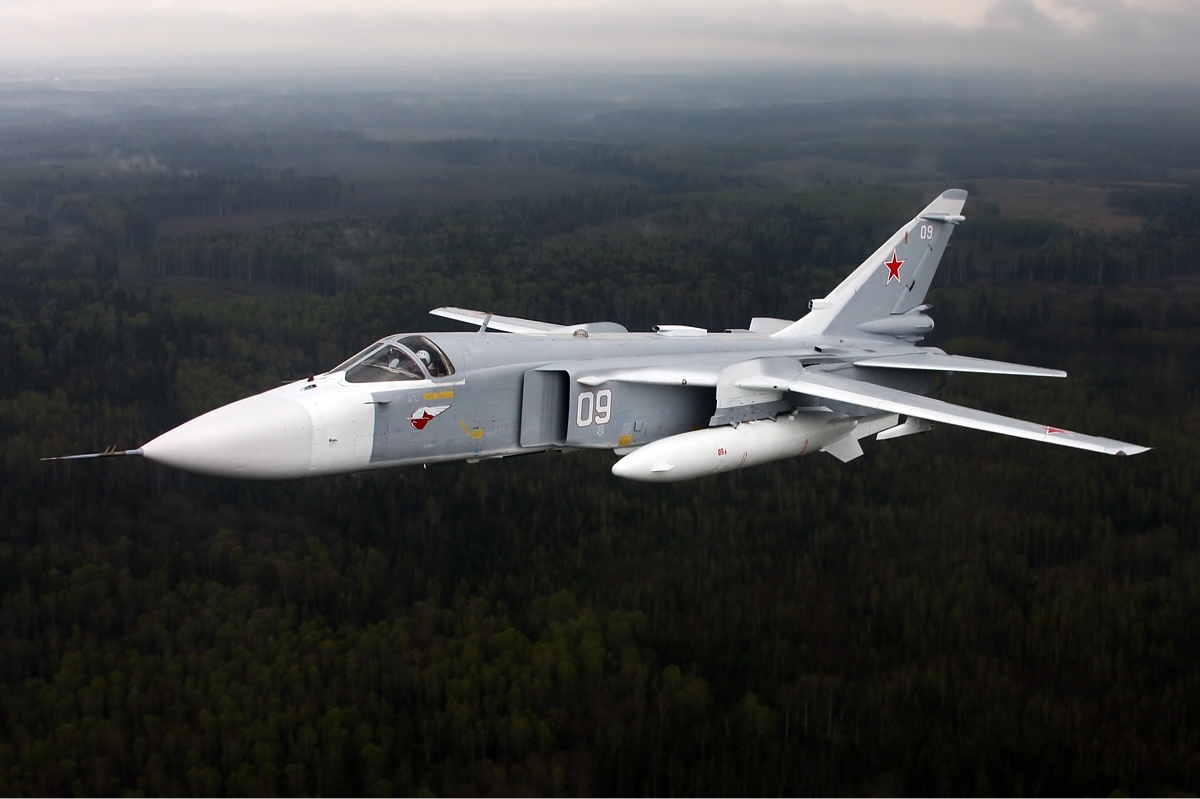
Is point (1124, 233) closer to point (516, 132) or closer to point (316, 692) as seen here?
point (316, 692)

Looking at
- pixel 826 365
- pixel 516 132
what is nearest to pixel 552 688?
pixel 826 365

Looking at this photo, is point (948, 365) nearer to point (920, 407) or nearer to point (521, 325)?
point (920, 407)

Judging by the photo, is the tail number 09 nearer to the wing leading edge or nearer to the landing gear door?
the landing gear door

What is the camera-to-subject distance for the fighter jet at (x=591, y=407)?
1605cm

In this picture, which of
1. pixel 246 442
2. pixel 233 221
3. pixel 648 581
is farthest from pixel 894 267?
pixel 233 221

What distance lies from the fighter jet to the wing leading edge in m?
0.04

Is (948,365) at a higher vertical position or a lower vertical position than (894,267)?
lower

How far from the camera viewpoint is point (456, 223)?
94.5 metres

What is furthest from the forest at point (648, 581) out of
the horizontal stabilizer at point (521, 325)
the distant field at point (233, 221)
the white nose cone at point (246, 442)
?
the distant field at point (233, 221)

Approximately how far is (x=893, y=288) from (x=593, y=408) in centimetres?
895

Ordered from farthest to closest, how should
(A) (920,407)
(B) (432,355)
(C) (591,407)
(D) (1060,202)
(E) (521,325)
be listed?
1. (D) (1060,202)
2. (E) (521,325)
3. (C) (591,407)
4. (A) (920,407)
5. (B) (432,355)

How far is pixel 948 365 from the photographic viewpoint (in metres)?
21.8

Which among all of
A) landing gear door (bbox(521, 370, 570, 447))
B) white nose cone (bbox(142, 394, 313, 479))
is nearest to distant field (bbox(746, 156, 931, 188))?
landing gear door (bbox(521, 370, 570, 447))

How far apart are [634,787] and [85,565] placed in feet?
69.0
